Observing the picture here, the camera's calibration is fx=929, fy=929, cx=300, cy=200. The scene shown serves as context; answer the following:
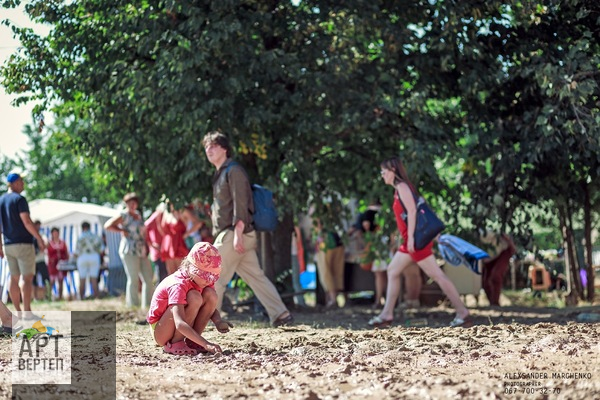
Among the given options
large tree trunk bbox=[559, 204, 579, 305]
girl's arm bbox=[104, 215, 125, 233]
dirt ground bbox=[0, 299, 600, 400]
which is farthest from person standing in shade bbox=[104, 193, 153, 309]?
large tree trunk bbox=[559, 204, 579, 305]

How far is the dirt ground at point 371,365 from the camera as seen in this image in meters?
5.40

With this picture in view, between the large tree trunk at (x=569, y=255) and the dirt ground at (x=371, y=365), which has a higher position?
the large tree trunk at (x=569, y=255)

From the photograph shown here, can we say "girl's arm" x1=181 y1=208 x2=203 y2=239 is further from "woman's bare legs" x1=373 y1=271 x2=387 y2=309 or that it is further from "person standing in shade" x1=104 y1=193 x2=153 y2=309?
"woman's bare legs" x1=373 y1=271 x2=387 y2=309

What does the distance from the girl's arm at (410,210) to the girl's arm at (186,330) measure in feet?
12.5

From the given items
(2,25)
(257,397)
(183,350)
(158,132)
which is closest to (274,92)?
(158,132)

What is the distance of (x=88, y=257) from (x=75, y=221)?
3399 mm

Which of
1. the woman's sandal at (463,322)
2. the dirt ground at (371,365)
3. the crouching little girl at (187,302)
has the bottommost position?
the dirt ground at (371,365)

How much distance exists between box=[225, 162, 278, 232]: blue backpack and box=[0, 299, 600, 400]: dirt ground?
124 cm

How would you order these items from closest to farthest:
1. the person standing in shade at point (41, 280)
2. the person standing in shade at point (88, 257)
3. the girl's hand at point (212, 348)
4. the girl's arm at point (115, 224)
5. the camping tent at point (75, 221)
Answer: the girl's hand at point (212, 348), the girl's arm at point (115, 224), the person standing in shade at point (88, 257), the person standing in shade at point (41, 280), the camping tent at point (75, 221)

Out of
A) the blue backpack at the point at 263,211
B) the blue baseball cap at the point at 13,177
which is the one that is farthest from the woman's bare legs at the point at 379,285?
the blue baseball cap at the point at 13,177

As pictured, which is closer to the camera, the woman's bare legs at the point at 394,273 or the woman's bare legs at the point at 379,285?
the woman's bare legs at the point at 394,273

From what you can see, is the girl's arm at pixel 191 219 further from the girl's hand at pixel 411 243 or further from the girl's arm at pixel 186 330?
the girl's arm at pixel 186 330

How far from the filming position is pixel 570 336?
25.7 ft

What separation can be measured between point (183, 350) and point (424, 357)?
1.85 meters
